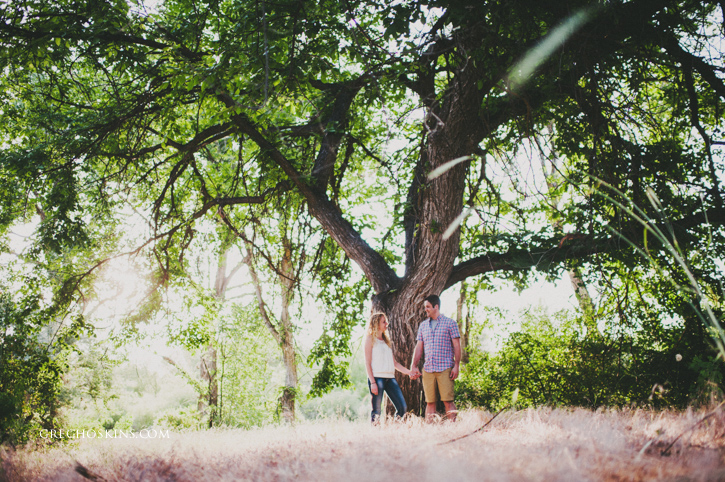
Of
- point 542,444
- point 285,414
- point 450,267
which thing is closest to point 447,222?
point 450,267

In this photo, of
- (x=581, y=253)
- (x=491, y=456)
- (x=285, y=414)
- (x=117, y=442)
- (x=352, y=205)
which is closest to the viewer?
(x=491, y=456)

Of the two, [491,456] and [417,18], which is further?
[417,18]

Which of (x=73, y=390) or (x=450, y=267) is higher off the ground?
(x=450, y=267)

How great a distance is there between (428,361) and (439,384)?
1.06 ft

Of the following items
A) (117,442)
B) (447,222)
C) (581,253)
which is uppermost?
(447,222)

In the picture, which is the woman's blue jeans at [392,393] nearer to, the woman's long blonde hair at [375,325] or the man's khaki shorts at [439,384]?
the man's khaki shorts at [439,384]

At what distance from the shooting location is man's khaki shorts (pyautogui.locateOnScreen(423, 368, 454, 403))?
4.95 metres

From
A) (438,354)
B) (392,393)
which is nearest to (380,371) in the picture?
(392,393)

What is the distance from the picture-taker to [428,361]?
5.07 meters

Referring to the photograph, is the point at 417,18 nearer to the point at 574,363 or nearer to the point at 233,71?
the point at 233,71

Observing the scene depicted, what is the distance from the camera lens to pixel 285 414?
12.8 meters

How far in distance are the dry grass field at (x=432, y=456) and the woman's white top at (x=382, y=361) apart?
2000 mm

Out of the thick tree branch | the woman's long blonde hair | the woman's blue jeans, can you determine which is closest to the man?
the woman's blue jeans

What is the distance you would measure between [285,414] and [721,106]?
13.3 meters
